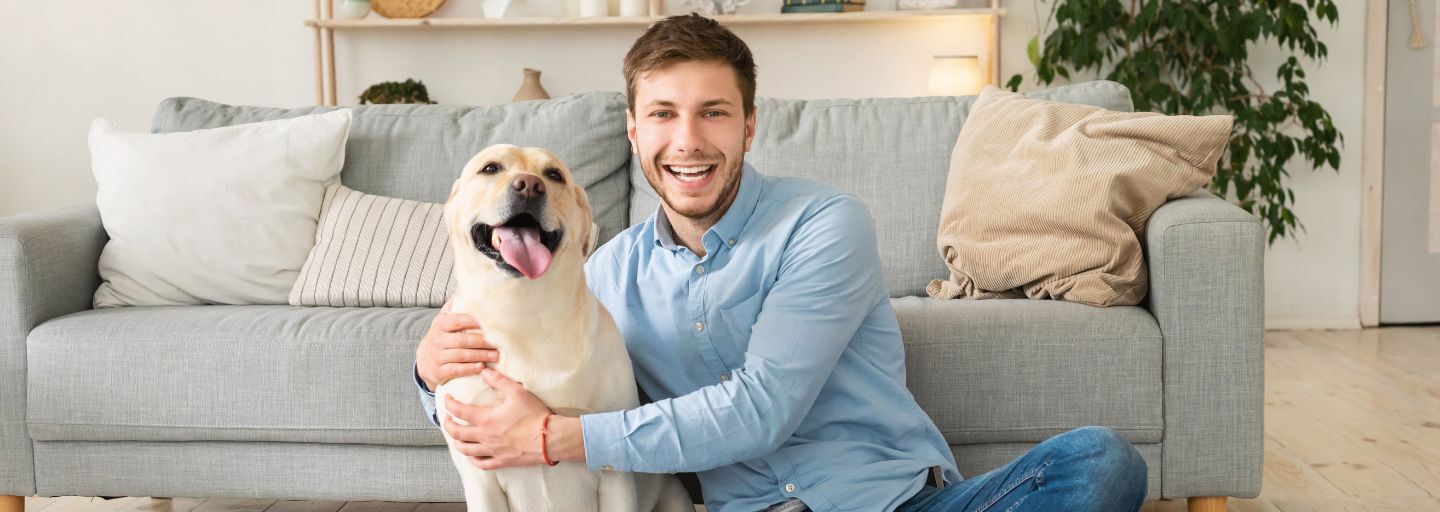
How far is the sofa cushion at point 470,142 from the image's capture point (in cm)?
257

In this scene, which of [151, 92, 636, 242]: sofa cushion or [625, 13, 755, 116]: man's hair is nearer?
[625, 13, 755, 116]: man's hair

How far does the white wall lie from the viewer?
174 inches

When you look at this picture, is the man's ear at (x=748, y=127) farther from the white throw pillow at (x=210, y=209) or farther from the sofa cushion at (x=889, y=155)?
the white throw pillow at (x=210, y=209)

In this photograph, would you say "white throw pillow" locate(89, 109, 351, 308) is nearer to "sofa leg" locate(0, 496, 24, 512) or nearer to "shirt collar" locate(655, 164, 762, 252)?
"sofa leg" locate(0, 496, 24, 512)

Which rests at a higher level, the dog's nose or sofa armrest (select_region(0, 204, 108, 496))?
the dog's nose

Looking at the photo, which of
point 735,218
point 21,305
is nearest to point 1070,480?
point 735,218

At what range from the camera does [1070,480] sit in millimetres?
1306

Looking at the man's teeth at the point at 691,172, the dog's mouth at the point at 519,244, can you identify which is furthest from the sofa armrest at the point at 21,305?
the man's teeth at the point at 691,172

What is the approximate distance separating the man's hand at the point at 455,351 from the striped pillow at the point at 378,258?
3.02 feet

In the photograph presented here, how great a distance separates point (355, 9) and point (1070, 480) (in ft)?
11.7

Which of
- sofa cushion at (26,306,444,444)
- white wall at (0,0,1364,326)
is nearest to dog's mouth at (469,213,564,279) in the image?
sofa cushion at (26,306,444,444)

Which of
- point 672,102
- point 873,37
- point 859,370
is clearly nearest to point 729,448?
point 859,370

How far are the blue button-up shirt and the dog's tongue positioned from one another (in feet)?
0.57

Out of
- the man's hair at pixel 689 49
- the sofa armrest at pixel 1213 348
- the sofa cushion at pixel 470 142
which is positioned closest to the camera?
the man's hair at pixel 689 49
